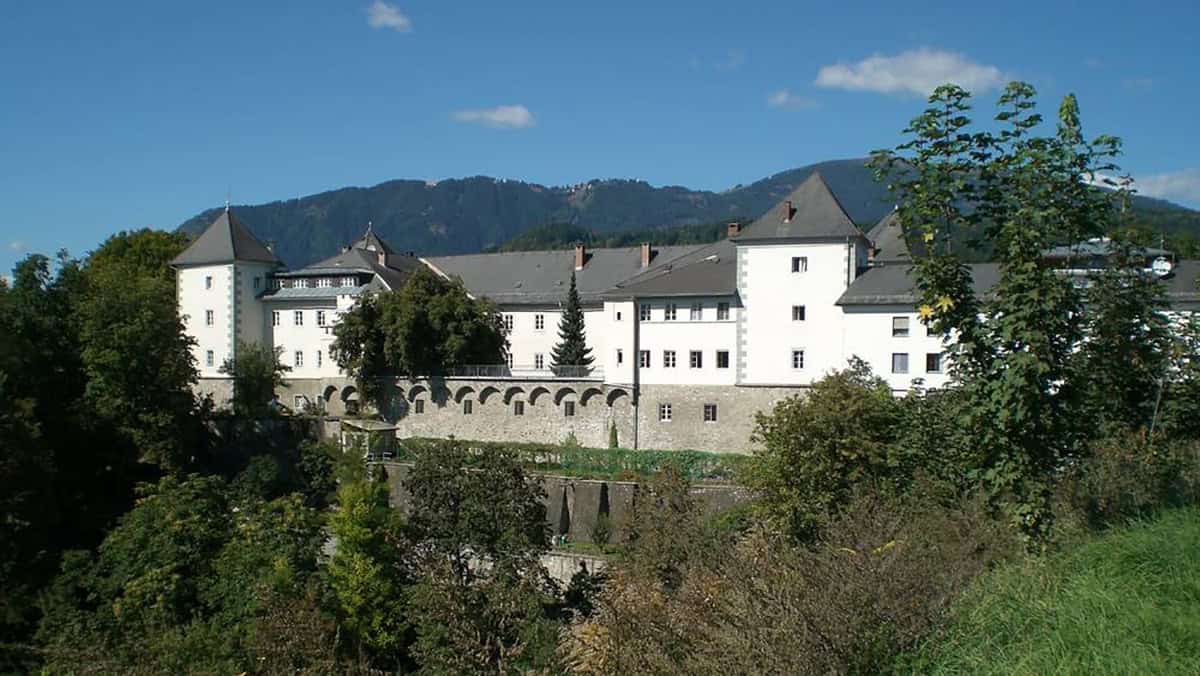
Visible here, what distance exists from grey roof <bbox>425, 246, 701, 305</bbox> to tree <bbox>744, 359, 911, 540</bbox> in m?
30.1

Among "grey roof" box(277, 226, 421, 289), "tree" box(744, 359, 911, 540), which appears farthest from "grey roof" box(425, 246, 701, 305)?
"tree" box(744, 359, 911, 540)

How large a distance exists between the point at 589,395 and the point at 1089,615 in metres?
34.2

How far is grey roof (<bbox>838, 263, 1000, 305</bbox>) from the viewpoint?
34188 millimetres

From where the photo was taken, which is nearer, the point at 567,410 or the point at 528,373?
the point at 567,410

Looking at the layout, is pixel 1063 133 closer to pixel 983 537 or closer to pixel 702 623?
pixel 983 537

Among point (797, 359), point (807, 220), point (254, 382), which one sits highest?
point (807, 220)

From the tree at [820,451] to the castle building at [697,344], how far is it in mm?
9329

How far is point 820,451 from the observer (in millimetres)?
20062

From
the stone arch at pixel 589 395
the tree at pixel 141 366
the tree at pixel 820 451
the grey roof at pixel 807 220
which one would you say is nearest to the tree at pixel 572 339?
the stone arch at pixel 589 395

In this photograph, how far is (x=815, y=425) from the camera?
800 inches

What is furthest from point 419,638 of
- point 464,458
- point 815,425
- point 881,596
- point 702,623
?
point 881,596

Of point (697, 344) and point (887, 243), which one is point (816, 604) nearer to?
point (697, 344)

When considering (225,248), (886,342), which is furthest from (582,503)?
(225,248)

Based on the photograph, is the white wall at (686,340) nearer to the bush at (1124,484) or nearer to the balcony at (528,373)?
the balcony at (528,373)
